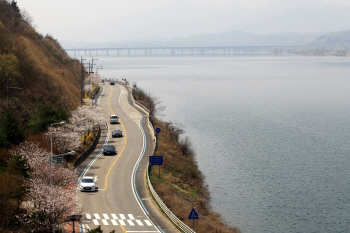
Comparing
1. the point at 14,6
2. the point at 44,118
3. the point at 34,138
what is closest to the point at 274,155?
the point at 44,118

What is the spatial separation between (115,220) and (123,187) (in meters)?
8.18

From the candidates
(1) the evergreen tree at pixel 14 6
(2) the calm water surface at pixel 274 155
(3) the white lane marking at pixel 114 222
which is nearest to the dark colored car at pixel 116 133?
(2) the calm water surface at pixel 274 155

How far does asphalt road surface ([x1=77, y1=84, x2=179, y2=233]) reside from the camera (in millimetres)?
30844

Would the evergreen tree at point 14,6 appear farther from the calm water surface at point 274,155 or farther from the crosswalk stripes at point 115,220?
the crosswalk stripes at point 115,220

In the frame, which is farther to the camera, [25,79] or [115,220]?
[25,79]

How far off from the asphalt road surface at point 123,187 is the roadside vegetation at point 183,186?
2351 mm

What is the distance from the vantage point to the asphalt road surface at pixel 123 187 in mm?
30844

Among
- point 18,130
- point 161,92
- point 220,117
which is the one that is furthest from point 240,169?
point 161,92

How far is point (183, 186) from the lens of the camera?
48500mm

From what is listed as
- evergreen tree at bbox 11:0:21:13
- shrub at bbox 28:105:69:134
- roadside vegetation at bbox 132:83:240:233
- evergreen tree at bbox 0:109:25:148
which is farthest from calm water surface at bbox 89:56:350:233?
evergreen tree at bbox 11:0:21:13

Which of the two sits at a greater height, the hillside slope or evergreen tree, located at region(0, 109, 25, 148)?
the hillside slope

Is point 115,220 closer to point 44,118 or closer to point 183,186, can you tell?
point 183,186

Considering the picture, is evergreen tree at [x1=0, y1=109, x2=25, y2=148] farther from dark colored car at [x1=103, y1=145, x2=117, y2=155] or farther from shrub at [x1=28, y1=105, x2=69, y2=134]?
dark colored car at [x1=103, y1=145, x2=117, y2=155]

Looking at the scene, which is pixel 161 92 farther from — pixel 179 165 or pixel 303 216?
pixel 303 216
